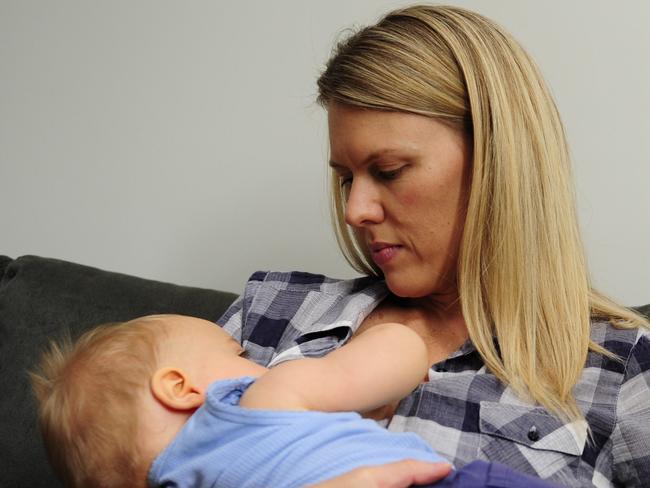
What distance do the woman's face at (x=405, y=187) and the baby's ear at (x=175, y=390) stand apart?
489 millimetres

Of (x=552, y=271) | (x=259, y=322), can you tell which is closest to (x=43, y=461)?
(x=259, y=322)

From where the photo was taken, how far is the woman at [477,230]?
1.31 meters

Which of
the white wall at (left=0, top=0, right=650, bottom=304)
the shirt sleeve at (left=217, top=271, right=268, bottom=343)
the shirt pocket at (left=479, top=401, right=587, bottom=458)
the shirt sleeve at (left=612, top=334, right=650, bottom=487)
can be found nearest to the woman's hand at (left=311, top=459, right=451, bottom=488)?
the shirt pocket at (left=479, top=401, right=587, bottom=458)

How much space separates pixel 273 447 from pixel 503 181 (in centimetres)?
67

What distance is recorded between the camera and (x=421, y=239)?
1.45 m

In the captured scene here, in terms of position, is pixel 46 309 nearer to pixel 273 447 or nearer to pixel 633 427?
pixel 273 447

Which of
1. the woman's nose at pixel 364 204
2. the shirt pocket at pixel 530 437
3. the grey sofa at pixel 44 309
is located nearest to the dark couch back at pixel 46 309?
the grey sofa at pixel 44 309

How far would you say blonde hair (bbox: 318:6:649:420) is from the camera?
1377 mm

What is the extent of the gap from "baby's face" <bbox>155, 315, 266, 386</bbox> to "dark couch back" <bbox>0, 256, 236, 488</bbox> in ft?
1.90

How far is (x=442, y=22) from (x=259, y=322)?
665 millimetres

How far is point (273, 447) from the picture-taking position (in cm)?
95

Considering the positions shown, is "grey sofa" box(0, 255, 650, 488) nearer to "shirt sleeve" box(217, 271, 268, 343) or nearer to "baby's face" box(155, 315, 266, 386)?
"shirt sleeve" box(217, 271, 268, 343)

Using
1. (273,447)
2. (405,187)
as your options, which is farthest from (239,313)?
(273,447)

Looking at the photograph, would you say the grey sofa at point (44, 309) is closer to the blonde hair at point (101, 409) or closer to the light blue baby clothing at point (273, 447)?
the blonde hair at point (101, 409)
